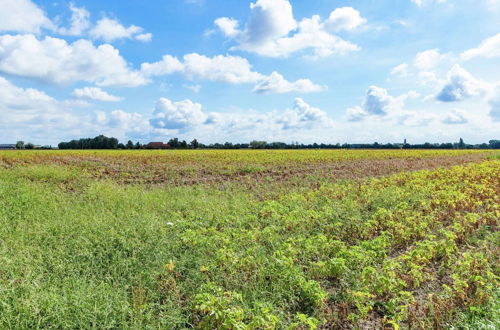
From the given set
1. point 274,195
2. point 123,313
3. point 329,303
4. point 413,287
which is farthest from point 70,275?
point 274,195

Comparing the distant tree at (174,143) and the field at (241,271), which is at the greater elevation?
the distant tree at (174,143)

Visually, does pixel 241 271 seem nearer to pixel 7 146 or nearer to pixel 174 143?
pixel 174 143

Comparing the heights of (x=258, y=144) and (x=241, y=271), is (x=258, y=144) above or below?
above

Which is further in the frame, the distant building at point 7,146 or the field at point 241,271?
the distant building at point 7,146

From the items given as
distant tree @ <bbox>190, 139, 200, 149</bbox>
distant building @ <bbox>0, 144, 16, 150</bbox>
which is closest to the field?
distant tree @ <bbox>190, 139, 200, 149</bbox>

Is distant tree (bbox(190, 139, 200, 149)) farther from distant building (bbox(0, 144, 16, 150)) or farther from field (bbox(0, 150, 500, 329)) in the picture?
field (bbox(0, 150, 500, 329))

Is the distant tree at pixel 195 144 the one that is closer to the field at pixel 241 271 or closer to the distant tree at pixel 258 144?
the distant tree at pixel 258 144

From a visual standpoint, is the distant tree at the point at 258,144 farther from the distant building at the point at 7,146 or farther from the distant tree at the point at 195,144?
the distant building at the point at 7,146

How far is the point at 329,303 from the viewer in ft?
14.2

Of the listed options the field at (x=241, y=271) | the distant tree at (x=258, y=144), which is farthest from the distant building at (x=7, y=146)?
the field at (x=241, y=271)

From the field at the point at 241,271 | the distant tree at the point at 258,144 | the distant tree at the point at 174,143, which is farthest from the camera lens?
the distant tree at the point at 258,144

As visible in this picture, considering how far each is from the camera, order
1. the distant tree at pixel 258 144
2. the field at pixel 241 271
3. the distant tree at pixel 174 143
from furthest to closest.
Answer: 1. the distant tree at pixel 258 144
2. the distant tree at pixel 174 143
3. the field at pixel 241 271

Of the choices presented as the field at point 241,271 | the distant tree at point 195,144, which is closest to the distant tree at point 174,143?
the distant tree at point 195,144

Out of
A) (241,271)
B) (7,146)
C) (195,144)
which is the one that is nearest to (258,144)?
(195,144)
